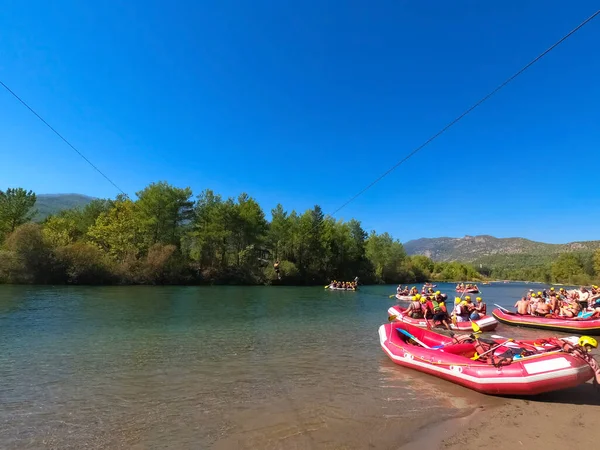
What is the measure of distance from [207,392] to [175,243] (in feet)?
172

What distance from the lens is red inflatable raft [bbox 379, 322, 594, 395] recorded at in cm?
755

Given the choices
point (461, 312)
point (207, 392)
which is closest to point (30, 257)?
point (207, 392)

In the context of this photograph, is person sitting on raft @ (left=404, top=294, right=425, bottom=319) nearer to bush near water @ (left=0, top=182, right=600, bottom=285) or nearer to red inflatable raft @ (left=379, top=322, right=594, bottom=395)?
red inflatable raft @ (left=379, top=322, right=594, bottom=395)

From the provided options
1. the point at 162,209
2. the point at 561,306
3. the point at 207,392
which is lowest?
the point at 207,392

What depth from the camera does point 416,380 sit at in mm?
9867

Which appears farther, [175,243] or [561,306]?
[175,243]

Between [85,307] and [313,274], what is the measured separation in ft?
166

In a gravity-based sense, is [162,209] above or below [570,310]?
above

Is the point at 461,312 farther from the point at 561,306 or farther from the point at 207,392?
the point at 207,392

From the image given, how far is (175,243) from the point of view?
191ft

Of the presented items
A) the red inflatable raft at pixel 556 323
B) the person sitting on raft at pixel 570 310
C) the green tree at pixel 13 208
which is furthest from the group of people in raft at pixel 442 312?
the green tree at pixel 13 208

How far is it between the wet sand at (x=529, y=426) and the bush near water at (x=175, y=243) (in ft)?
163

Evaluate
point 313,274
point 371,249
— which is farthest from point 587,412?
point 371,249

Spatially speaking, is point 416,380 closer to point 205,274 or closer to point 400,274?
point 205,274
